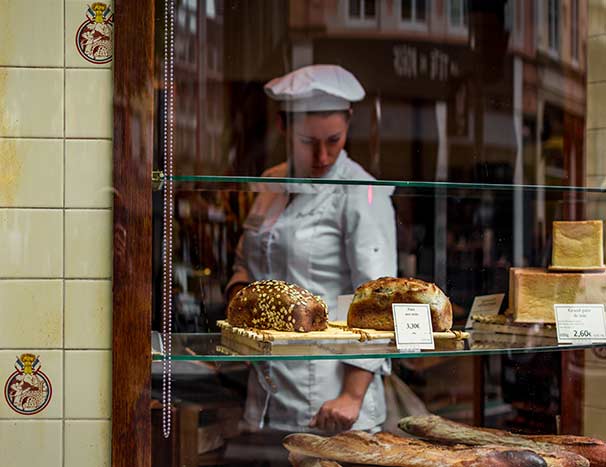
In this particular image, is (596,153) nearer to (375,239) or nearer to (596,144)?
(596,144)

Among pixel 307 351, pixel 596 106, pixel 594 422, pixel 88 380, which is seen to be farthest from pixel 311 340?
pixel 596 106

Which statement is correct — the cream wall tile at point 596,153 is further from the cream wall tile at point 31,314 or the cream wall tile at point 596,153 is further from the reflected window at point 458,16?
the reflected window at point 458,16

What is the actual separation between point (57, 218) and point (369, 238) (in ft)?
3.18

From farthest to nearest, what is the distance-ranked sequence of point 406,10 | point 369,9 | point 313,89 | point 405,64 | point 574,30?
point 405,64, point 369,9, point 406,10, point 313,89, point 574,30

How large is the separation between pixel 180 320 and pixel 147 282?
0.51 m

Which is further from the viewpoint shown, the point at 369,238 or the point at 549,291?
the point at 369,238

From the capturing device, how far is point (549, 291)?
1.57 metres

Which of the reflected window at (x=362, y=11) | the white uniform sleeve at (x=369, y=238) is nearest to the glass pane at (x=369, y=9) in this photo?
the reflected window at (x=362, y=11)

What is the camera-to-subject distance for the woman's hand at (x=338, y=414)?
1986 mm

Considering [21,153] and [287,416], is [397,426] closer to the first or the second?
[287,416]

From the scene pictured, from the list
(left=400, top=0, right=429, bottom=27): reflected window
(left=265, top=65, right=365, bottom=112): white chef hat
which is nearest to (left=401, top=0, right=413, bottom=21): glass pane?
(left=400, top=0, right=429, bottom=27): reflected window

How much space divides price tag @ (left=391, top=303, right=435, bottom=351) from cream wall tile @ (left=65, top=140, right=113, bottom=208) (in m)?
0.53

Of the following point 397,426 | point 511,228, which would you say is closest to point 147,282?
point 397,426

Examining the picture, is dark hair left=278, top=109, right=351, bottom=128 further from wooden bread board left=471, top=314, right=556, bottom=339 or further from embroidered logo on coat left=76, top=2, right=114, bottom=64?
embroidered logo on coat left=76, top=2, right=114, bottom=64
